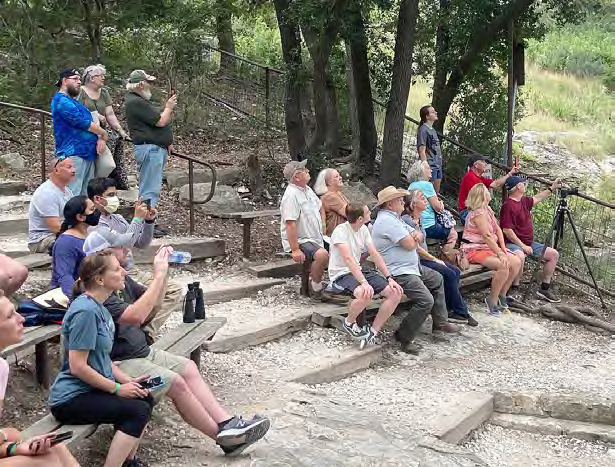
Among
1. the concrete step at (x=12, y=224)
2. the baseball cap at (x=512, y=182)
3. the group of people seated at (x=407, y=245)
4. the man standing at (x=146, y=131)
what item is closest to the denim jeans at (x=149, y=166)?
the man standing at (x=146, y=131)

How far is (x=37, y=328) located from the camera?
4.54 metres

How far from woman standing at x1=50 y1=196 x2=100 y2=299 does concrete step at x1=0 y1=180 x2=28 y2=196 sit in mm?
4400

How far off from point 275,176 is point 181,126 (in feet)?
7.42

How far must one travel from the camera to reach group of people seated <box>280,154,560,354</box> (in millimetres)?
6824

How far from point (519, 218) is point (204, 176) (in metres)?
4.27

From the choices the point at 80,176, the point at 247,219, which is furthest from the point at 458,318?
the point at 80,176

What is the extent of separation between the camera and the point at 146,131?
26.4ft

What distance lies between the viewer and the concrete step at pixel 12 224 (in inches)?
316

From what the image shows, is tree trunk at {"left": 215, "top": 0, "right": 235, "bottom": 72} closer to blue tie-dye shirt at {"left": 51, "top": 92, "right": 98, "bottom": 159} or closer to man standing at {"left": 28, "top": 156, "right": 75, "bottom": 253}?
blue tie-dye shirt at {"left": 51, "top": 92, "right": 98, "bottom": 159}

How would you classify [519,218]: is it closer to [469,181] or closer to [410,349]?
[469,181]

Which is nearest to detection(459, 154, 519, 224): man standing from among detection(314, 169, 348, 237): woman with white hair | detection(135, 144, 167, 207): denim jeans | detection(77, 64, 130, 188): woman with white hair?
detection(314, 169, 348, 237): woman with white hair

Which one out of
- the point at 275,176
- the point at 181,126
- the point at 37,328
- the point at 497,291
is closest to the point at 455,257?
the point at 497,291

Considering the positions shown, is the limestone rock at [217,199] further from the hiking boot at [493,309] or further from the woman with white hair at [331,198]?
the hiking boot at [493,309]

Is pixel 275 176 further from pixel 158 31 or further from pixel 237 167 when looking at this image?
pixel 158 31
